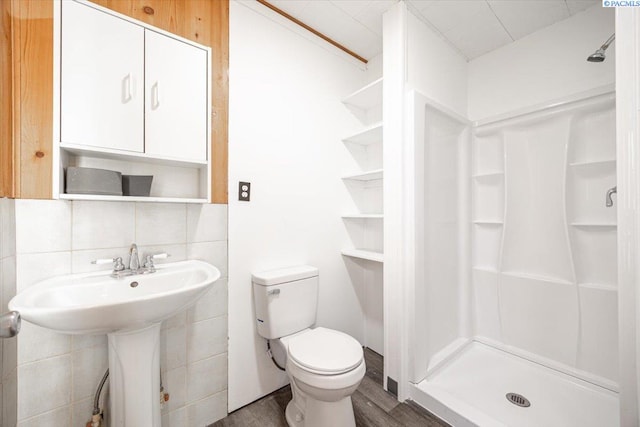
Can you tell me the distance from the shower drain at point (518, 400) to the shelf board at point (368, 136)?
6.03ft

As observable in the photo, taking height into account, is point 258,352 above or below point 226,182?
below

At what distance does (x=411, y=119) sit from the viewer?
5.01 ft

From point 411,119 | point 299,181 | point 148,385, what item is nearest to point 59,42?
point 299,181

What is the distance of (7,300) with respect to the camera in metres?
0.89

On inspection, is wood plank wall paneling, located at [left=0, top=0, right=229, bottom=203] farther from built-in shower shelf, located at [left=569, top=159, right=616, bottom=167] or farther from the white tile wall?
built-in shower shelf, located at [left=569, top=159, right=616, bottom=167]

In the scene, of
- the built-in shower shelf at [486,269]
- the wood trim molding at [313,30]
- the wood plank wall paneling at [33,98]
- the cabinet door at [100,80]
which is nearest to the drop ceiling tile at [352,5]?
the wood trim molding at [313,30]

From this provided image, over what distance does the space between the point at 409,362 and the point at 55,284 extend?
178cm

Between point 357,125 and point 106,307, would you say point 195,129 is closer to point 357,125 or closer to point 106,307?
point 106,307

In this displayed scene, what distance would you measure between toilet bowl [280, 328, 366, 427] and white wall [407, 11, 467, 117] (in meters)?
1.59

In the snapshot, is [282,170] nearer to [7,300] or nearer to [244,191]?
[244,191]

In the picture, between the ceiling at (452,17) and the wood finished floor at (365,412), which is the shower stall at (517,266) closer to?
the wood finished floor at (365,412)

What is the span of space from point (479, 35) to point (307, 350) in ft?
7.77

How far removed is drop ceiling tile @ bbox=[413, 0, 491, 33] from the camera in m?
1.53

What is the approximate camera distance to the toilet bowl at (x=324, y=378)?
43.7 inches
